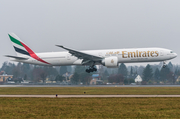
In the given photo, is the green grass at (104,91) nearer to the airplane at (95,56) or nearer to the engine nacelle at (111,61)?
the engine nacelle at (111,61)

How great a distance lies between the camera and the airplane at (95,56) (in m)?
43.6

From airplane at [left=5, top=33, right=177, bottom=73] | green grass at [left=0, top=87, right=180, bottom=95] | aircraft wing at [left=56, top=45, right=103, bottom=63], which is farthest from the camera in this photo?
aircraft wing at [left=56, top=45, right=103, bottom=63]

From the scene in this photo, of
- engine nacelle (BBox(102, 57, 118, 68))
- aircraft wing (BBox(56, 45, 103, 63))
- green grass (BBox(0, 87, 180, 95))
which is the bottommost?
green grass (BBox(0, 87, 180, 95))

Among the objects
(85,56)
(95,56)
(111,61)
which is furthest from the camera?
(85,56)

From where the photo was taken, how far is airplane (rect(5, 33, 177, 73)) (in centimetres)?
4356

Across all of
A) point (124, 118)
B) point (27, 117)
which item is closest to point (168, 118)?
point (124, 118)

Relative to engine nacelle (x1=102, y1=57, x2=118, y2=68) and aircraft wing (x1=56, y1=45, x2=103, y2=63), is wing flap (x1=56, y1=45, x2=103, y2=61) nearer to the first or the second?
aircraft wing (x1=56, y1=45, x2=103, y2=63)

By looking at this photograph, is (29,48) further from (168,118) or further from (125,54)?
(168,118)

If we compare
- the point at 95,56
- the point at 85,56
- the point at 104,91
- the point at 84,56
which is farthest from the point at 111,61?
the point at 104,91

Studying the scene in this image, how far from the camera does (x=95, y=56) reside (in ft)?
146

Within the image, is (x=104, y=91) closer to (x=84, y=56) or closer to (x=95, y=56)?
(x=95, y=56)

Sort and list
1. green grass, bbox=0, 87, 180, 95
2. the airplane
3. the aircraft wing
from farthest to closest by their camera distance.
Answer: the aircraft wing < the airplane < green grass, bbox=0, 87, 180, 95

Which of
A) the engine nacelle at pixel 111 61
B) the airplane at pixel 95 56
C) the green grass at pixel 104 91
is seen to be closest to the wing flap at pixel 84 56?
the airplane at pixel 95 56

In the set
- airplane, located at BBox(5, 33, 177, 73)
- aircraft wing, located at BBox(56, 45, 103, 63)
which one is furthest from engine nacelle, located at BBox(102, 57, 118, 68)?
aircraft wing, located at BBox(56, 45, 103, 63)
